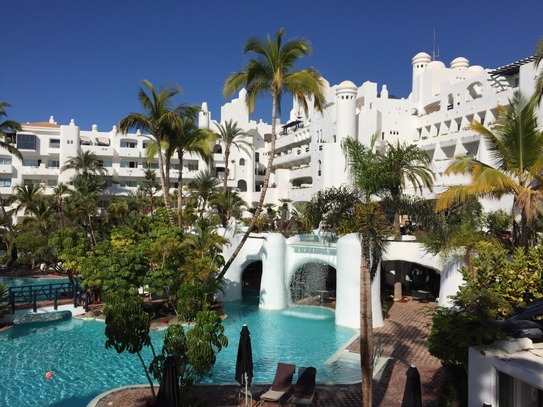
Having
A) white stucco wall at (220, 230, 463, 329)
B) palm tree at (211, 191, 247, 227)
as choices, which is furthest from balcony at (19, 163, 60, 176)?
white stucco wall at (220, 230, 463, 329)

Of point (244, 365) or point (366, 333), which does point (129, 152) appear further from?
point (366, 333)

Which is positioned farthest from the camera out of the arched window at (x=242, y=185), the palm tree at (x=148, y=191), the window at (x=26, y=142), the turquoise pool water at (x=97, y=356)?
the arched window at (x=242, y=185)

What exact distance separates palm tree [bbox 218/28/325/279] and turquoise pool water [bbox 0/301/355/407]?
9.05 metres

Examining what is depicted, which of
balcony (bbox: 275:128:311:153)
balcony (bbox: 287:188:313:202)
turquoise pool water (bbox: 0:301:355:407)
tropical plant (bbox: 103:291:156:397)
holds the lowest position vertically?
turquoise pool water (bbox: 0:301:355:407)

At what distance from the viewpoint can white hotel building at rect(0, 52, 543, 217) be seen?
33.2m

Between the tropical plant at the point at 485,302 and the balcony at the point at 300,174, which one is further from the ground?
the balcony at the point at 300,174

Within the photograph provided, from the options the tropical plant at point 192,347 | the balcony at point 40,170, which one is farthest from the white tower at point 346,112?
the balcony at point 40,170

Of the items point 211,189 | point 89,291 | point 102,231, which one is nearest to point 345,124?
point 211,189

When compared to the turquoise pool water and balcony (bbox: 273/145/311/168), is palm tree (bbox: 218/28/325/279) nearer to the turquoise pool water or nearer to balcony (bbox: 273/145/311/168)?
the turquoise pool water

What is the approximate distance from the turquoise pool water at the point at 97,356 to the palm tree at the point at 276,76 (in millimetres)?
9054

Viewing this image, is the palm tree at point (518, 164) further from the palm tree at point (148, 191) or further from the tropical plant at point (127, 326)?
the palm tree at point (148, 191)

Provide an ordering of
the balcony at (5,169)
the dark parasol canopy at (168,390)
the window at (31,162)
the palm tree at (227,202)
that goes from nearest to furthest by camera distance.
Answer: the dark parasol canopy at (168,390) → the palm tree at (227,202) → the balcony at (5,169) → the window at (31,162)

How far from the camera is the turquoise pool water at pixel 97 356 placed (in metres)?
12.6

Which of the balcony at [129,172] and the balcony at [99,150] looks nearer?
the balcony at [99,150]
